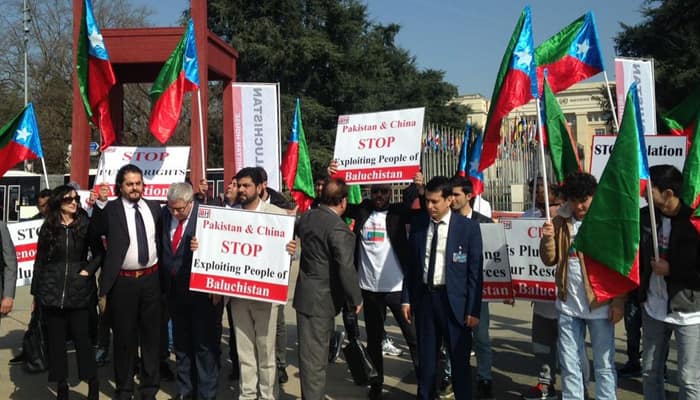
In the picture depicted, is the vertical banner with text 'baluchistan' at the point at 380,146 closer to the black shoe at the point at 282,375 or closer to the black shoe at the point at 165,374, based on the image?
the black shoe at the point at 282,375

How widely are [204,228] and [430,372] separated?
2.24 meters

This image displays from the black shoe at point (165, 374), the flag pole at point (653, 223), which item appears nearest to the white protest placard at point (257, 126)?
the black shoe at point (165, 374)

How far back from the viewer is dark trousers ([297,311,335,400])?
5.49 metres

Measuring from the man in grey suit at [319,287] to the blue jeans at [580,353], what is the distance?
1.63m

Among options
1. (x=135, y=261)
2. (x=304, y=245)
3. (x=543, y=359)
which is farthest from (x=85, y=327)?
(x=543, y=359)

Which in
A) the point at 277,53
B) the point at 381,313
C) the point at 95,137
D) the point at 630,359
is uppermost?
the point at 277,53

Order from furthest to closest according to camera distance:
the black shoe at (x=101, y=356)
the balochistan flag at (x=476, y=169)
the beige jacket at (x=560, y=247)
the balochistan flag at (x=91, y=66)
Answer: the balochistan flag at (x=476, y=169) < the balochistan flag at (x=91, y=66) < the black shoe at (x=101, y=356) < the beige jacket at (x=560, y=247)

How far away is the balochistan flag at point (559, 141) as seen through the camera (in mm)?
5836

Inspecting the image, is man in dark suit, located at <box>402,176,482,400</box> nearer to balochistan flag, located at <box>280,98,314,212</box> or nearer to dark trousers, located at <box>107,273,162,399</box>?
dark trousers, located at <box>107,273,162,399</box>

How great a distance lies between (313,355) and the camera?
18.1 ft

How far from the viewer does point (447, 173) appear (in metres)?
18.9

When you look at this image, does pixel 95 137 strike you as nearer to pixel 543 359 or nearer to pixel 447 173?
pixel 447 173

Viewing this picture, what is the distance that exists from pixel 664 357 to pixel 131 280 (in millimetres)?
4398

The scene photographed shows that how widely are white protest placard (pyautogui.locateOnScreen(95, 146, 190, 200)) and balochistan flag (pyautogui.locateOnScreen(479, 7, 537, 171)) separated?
428 centimetres
